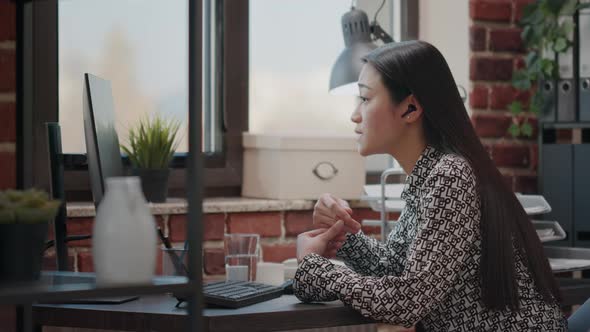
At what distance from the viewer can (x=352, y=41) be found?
8.16ft

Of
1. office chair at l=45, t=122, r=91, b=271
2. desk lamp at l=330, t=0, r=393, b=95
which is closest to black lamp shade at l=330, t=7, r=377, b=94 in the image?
desk lamp at l=330, t=0, r=393, b=95

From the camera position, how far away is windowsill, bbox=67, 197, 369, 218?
7.67 ft

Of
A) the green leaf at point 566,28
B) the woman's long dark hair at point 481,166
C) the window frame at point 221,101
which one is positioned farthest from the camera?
the green leaf at point 566,28

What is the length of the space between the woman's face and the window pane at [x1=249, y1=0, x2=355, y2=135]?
101 centimetres

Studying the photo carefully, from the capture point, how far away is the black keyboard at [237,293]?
1584mm

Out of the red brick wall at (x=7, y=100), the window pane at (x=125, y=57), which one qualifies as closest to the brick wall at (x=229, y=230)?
the window pane at (x=125, y=57)

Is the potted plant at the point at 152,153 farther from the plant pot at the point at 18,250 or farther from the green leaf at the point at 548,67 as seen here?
the plant pot at the point at 18,250

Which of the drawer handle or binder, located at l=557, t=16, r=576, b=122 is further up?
binder, located at l=557, t=16, r=576, b=122

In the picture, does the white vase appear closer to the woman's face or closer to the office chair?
the office chair

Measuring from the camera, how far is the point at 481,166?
1.70 meters

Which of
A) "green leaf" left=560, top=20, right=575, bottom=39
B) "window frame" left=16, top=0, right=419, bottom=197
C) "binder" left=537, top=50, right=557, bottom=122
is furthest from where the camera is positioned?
"binder" left=537, top=50, right=557, bottom=122

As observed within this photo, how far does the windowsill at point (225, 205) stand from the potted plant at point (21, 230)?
3.92ft

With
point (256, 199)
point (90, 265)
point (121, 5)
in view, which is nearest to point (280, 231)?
point (256, 199)

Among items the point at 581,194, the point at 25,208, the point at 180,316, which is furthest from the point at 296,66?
the point at 25,208
